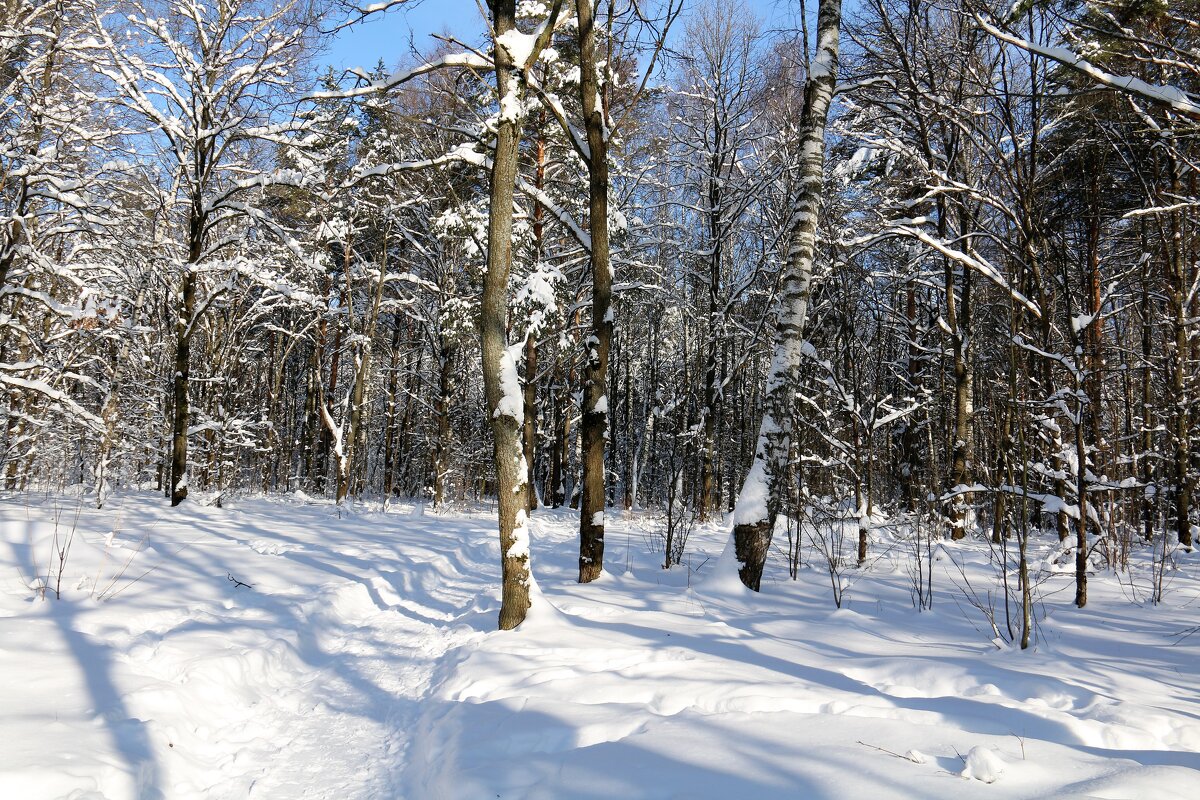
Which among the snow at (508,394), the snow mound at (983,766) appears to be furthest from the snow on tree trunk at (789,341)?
the snow mound at (983,766)

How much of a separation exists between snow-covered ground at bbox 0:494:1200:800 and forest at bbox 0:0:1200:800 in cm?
3

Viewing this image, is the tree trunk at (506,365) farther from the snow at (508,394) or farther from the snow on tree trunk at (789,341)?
the snow on tree trunk at (789,341)

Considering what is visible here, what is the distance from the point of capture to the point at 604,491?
7277mm

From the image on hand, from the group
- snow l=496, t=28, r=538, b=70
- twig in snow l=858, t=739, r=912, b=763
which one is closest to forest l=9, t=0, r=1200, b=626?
snow l=496, t=28, r=538, b=70

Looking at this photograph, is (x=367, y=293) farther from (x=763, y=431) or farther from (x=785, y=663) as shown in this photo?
(x=785, y=663)

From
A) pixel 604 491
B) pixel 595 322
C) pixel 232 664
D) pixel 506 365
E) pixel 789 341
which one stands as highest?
pixel 595 322

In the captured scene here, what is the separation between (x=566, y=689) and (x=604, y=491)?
3924 mm

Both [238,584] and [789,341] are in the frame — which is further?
[789,341]

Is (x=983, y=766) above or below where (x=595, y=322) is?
below

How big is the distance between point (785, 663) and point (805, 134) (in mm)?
Answer: 5217

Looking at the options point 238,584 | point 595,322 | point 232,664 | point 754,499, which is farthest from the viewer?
point 595,322

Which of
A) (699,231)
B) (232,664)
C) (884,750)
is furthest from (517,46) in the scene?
(699,231)

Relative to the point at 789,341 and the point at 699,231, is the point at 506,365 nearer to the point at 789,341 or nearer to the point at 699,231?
the point at 789,341

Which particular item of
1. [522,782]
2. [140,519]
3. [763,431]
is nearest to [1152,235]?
[763,431]
